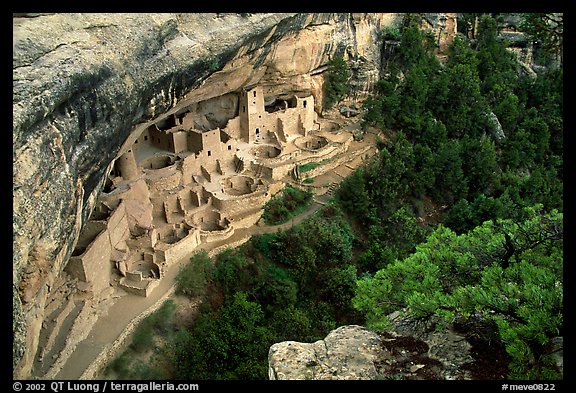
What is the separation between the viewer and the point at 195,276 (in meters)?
15.3

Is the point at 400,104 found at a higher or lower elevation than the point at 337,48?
lower

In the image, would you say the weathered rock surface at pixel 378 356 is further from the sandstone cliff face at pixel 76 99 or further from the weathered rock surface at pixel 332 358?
the sandstone cliff face at pixel 76 99

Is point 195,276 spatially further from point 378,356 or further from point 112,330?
point 378,356

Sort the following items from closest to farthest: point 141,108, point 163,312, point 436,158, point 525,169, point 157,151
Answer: point 141,108
point 163,312
point 157,151
point 436,158
point 525,169

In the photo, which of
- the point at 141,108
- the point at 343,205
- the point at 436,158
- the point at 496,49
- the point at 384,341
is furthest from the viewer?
the point at 496,49

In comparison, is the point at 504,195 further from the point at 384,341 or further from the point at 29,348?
the point at 29,348

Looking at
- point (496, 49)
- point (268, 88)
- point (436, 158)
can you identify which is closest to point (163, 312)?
point (268, 88)

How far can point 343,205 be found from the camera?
19938 millimetres

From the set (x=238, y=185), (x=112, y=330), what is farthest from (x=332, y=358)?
(x=238, y=185)

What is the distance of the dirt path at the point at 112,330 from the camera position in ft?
40.6

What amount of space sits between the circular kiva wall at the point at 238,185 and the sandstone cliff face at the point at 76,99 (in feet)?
12.9

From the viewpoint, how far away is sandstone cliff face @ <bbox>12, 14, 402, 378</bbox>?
8555 mm

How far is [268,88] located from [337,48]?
3.39 m

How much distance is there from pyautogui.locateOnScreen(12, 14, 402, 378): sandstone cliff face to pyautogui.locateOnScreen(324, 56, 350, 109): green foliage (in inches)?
255
